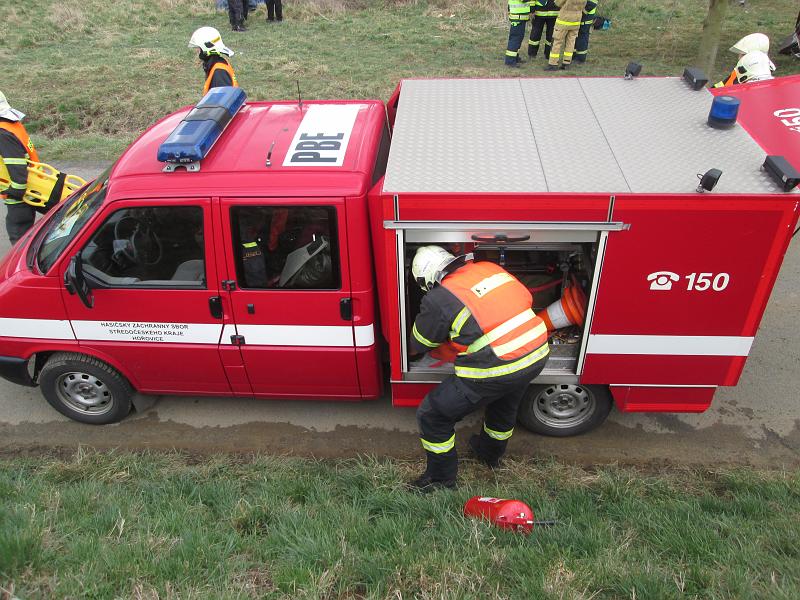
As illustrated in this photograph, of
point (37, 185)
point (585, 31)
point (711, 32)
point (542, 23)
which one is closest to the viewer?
point (37, 185)

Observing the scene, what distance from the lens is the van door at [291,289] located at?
3660 mm

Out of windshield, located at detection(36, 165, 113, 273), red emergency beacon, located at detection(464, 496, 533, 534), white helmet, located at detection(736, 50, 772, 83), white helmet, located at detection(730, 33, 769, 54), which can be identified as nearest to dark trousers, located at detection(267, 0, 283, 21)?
white helmet, located at detection(730, 33, 769, 54)

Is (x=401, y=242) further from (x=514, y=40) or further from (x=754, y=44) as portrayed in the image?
(x=514, y=40)

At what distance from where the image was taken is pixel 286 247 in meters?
3.80

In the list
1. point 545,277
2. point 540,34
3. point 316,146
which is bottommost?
point 540,34

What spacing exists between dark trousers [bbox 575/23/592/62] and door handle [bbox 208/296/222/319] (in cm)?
1061

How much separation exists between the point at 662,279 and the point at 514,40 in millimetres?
9957

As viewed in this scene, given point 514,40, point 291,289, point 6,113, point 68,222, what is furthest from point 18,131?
point 514,40

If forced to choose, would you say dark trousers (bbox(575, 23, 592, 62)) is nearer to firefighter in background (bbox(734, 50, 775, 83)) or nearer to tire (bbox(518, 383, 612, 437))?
firefighter in background (bbox(734, 50, 775, 83))

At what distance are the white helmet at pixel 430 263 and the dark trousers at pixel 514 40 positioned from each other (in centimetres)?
984

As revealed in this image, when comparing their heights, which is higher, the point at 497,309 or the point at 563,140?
the point at 563,140

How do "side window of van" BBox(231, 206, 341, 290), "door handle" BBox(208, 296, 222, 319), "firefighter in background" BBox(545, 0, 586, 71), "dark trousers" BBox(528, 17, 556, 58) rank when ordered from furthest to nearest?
"dark trousers" BBox(528, 17, 556, 58), "firefighter in background" BBox(545, 0, 586, 71), "door handle" BBox(208, 296, 222, 319), "side window of van" BBox(231, 206, 341, 290)

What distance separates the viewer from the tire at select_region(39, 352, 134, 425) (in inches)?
170

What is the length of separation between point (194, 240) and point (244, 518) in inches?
64.2
